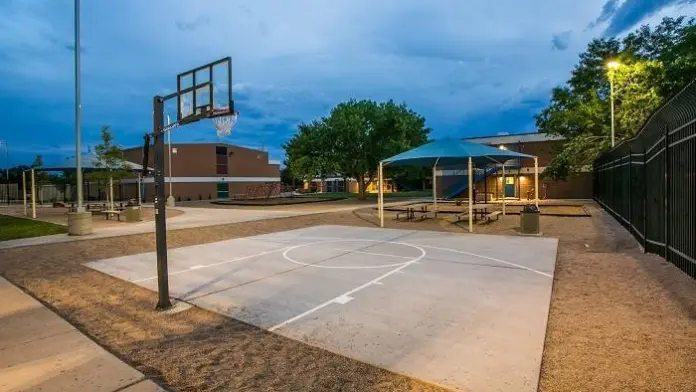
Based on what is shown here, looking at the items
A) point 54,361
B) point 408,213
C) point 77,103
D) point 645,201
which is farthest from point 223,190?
point 54,361

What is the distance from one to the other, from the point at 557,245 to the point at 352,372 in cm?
953

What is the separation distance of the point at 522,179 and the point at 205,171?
37.6 meters

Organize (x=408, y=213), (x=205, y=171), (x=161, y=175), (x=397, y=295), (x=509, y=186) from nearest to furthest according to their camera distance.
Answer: (x=161, y=175)
(x=397, y=295)
(x=408, y=213)
(x=509, y=186)
(x=205, y=171)

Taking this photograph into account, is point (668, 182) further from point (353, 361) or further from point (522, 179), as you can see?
point (522, 179)

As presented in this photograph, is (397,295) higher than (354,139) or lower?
lower

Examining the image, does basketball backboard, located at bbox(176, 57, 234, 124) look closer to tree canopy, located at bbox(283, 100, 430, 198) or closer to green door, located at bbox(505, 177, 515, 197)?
tree canopy, located at bbox(283, 100, 430, 198)

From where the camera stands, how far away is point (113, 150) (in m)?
25.2

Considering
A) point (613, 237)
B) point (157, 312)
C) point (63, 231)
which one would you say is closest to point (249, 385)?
point (157, 312)

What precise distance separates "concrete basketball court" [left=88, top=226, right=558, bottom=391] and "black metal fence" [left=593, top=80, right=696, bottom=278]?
2.23 m

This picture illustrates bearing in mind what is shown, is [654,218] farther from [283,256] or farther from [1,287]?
[1,287]

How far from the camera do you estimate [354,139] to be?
37406 mm

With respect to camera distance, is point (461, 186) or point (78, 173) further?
point (461, 186)

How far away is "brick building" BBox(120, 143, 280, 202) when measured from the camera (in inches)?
1914

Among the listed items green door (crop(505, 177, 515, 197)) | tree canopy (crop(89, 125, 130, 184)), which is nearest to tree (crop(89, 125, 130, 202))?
tree canopy (crop(89, 125, 130, 184))
